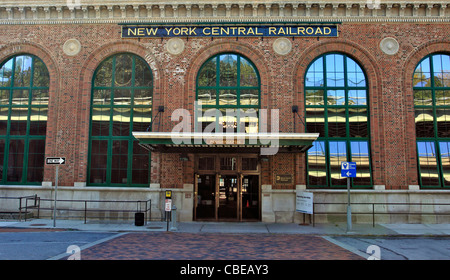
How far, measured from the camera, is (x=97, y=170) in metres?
19.2

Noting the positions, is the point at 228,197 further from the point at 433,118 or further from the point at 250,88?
the point at 433,118

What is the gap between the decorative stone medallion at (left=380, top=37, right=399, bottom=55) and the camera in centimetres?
1889

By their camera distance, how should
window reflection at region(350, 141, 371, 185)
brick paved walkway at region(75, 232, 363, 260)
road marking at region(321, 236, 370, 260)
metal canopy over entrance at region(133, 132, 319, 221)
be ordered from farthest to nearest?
window reflection at region(350, 141, 371, 185) < metal canopy over entrance at region(133, 132, 319, 221) < road marking at region(321, 236, 370, 260) < brick paved walkway at region(75, 232, 363, 260)

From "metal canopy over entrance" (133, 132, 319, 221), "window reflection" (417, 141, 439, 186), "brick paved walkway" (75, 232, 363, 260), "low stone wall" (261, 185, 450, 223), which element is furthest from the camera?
"window reflection" (417, 141, 439, 186)

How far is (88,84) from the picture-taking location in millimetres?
19484

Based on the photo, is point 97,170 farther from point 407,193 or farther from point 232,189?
point 407,193

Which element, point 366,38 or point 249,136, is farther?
point 366,38

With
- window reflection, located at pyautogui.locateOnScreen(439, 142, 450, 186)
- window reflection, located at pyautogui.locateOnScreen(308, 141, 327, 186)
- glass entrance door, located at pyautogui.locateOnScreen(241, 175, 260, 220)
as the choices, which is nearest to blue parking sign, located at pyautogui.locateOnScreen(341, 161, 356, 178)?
window reflection, located at pyautogui.locateOnScreen(308, 141, 327, 186)

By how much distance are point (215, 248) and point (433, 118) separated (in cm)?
1423

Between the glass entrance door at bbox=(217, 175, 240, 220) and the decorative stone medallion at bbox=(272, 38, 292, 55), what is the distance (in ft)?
23.3

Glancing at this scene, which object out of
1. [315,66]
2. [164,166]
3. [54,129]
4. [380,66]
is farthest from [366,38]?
[54,129]

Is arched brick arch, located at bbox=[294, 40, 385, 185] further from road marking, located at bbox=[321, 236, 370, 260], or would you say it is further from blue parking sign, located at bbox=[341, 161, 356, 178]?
road marking, located at bbox=[321, 236, 370, 260]

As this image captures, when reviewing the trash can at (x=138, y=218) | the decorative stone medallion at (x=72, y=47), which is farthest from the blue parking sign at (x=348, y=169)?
the decorative stone medallion at (x=72, y=47)

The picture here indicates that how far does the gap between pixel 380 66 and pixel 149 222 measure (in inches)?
572
